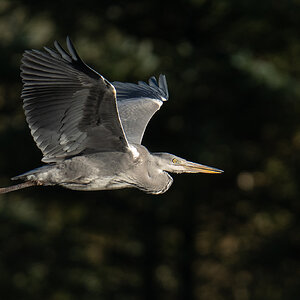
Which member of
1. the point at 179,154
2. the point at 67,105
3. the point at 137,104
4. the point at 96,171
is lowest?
the point at 179,154

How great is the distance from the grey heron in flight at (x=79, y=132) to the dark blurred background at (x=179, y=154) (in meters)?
5.13

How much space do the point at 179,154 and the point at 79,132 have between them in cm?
598

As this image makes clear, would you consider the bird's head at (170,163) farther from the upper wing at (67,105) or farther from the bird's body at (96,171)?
the upper wing at (67,105)

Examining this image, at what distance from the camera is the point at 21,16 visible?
13039mm

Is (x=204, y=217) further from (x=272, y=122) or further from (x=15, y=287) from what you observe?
(x=15, y=287)

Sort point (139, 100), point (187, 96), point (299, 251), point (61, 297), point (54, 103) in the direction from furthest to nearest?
point (61, 297), point (299, 251), point (187, 96), point (139, 100), point (54, 103)

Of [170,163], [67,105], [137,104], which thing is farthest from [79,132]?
[137,104]

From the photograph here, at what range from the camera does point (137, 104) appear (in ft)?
23.8

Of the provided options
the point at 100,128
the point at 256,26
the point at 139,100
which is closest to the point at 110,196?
the point at 256,26

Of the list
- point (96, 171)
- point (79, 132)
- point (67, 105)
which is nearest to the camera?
point (67, 105)

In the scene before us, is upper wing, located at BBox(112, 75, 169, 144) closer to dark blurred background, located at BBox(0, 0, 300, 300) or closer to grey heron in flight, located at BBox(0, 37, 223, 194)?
grey heron in flight, located at BBox(0, 37, 223, 194)

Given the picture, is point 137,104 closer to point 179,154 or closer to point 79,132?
point 79,132

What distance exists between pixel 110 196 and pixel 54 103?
24.5 feet

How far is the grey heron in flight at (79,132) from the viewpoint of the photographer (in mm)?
5434
